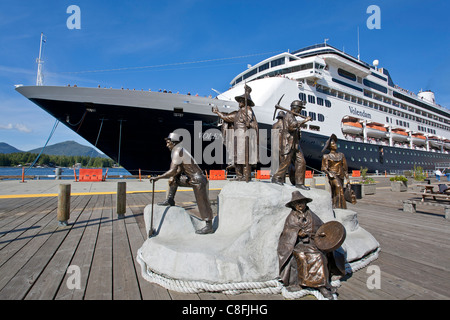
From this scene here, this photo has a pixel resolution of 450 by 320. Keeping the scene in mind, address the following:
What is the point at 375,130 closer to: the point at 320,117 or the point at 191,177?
the point at 320,117

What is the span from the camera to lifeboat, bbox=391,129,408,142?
29.6 m

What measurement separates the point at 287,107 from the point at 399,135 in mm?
22017

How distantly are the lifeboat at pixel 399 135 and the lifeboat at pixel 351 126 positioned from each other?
8.82 m

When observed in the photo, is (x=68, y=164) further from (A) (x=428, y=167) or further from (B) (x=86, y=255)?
(A) (x=428, y=167)

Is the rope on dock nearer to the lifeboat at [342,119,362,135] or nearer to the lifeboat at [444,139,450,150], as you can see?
the lifeboat at [342,119,362,135]

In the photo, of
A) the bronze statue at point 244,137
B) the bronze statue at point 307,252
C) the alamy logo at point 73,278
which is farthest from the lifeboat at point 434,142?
the alamy logo at point 73,278

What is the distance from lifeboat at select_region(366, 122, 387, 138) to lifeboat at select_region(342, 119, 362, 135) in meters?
2.17

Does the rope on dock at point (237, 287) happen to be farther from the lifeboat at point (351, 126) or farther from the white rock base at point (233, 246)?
the lifeboat at point (351, 126)

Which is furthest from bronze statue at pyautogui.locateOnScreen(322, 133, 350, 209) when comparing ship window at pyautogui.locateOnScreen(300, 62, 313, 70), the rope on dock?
ship window at pyautogui.locateOnScreen(300, 62, 313, 70)

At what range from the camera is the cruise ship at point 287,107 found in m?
13.2

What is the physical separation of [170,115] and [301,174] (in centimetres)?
1112
